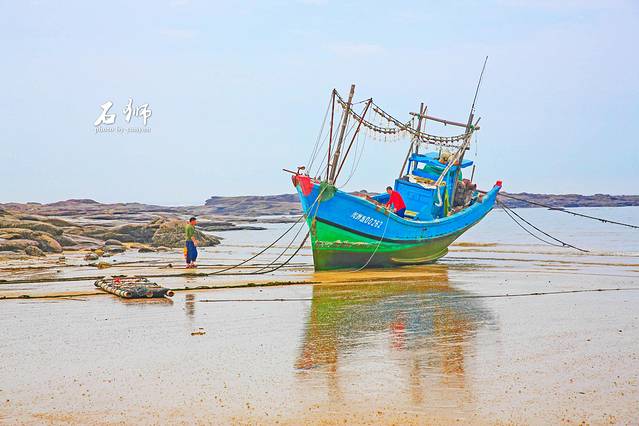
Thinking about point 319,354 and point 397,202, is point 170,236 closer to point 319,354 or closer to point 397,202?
point 397,202

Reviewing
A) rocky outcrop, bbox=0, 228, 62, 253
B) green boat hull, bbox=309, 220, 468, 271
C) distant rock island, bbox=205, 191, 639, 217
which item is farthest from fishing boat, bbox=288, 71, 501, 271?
distant rock island, bbox=205, 191, 639, 217

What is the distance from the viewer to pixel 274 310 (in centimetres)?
1438

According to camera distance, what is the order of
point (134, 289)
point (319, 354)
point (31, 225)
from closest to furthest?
point (319, 354) → point (134, 289) → point (31, 225)

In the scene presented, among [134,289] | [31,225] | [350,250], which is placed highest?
[31,225]

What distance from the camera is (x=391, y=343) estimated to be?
11000 millimetres

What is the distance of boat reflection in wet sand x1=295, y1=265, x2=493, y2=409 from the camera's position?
27.9 feet

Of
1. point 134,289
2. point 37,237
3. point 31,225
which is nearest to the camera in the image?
point 134,289

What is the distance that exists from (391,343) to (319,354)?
1.20 m

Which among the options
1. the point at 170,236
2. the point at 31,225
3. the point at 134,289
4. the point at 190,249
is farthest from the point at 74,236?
the point at 134,289

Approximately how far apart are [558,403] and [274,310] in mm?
7176

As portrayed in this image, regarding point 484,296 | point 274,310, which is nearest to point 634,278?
point 484,296

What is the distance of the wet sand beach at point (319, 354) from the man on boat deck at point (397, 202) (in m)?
5.92

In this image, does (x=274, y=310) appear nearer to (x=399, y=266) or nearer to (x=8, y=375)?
(x=8, y=375)

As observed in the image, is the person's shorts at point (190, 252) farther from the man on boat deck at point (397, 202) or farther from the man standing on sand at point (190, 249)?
the man on boat deck at point (397, 202)
